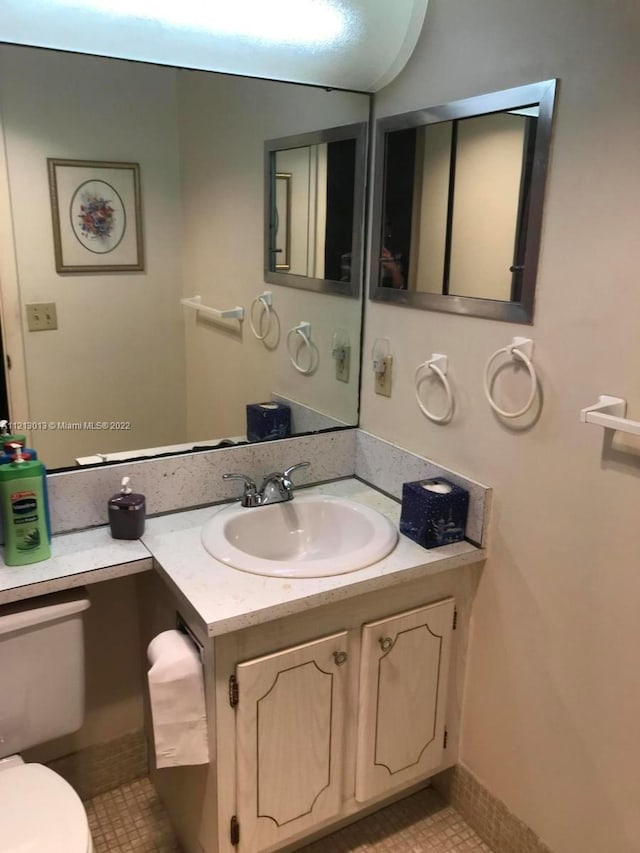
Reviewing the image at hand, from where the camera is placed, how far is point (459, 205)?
64.8 inches

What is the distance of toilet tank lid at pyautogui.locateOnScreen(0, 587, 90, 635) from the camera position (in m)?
1.43

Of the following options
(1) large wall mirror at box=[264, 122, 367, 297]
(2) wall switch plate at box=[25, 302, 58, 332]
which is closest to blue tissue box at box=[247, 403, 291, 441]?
(1) large wall mirror at box=[264, 122, 367, 297]

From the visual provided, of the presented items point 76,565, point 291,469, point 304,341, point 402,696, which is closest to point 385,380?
point 304,341

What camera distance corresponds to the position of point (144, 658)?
1896 mm

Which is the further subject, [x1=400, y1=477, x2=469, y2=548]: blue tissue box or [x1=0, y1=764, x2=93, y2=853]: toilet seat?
[x1=400, y1=477, x2=469, y2=548]: blue tissue box

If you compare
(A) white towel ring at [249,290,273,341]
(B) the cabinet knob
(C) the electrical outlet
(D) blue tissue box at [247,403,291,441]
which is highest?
(A) white towel ring at [249,290,273,341]

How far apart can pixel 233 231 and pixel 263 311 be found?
0.75 ft

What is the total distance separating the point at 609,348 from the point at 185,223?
105 centimetres

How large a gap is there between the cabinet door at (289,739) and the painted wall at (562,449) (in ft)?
1.39

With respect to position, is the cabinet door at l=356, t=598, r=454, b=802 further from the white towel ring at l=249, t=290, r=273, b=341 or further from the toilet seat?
the white towel ring at l=249, t=290, r=273, b=341

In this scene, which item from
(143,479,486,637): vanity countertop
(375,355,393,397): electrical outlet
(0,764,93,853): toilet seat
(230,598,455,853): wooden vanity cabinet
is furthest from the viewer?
(375,355,393,397): electrical outlet

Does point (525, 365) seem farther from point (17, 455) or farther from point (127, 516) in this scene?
point (17, 455)

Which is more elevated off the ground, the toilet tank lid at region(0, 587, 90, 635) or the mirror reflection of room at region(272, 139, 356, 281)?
the mirror reflection of room at region(272, 139, 356, 281)

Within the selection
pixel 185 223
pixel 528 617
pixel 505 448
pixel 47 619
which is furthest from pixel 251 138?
pixel 528 617
